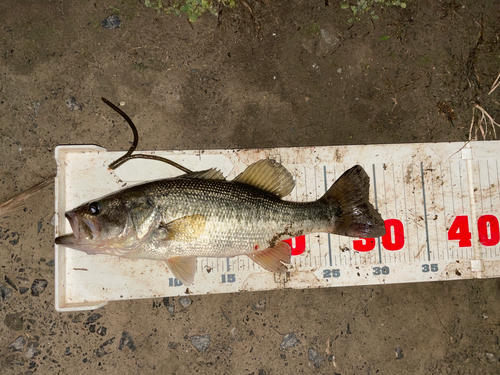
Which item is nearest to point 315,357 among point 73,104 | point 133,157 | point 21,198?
point 133,157

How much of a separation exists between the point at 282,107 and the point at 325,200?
43.5 inches

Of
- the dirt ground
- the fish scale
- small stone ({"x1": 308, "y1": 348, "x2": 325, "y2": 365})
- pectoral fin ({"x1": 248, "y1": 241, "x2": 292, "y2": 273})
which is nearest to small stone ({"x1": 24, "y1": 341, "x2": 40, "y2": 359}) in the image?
the dirt ground

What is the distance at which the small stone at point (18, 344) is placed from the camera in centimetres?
306

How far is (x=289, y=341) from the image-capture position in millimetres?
3199

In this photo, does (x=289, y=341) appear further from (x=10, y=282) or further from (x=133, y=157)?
(x=10, y=282)

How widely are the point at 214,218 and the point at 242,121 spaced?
1180 millimetres

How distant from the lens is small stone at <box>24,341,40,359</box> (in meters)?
3.06

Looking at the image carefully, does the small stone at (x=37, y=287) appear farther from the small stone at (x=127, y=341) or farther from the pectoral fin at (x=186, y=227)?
the pectoral fin at (x=186, y=227)

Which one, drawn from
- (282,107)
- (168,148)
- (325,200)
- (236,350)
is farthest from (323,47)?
(236,350)

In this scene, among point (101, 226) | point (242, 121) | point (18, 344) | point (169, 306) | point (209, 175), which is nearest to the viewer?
point (101, 226)

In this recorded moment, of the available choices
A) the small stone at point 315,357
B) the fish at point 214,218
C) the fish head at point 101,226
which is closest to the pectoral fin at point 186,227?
the fish at point 214,218

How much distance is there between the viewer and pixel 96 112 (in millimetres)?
3203

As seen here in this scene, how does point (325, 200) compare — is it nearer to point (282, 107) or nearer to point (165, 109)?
point (282, 107)

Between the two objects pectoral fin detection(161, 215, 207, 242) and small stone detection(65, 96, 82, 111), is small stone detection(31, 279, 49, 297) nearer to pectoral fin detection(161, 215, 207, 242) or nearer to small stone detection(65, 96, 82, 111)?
pectoral fin detection(161, 215, 207, 242)
